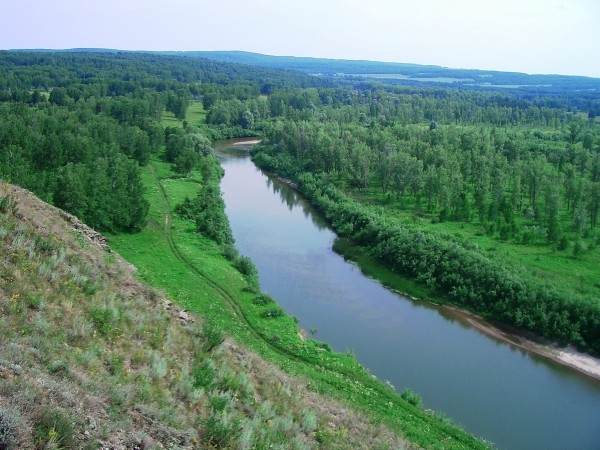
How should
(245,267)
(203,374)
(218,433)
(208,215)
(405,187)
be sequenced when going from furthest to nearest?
(405,187)
(208,215)
(245,267)
(203,374)
(218,433)

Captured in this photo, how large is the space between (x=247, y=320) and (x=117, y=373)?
60.8ft

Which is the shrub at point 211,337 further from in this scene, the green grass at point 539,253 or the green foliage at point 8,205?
the green grass at point 539,253

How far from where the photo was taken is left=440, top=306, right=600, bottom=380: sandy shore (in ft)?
101

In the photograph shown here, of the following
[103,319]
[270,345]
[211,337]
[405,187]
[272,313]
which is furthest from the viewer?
[405,187]

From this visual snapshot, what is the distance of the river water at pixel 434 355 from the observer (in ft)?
84.2

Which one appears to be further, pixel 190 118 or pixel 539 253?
pixel 190 118

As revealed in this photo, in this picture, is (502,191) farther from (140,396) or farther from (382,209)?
(140,396)

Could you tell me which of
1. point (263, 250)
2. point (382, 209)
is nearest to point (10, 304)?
point (263, 250)

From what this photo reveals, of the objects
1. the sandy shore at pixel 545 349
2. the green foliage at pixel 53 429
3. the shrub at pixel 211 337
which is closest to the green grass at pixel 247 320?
the shrub at pixel 211 337

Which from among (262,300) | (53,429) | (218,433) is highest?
(53,429)

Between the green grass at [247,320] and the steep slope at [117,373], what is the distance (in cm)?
367

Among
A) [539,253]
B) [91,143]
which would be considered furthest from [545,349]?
[91,143]

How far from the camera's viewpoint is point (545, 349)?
107ft

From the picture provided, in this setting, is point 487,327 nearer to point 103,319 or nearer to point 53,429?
point 103,319
